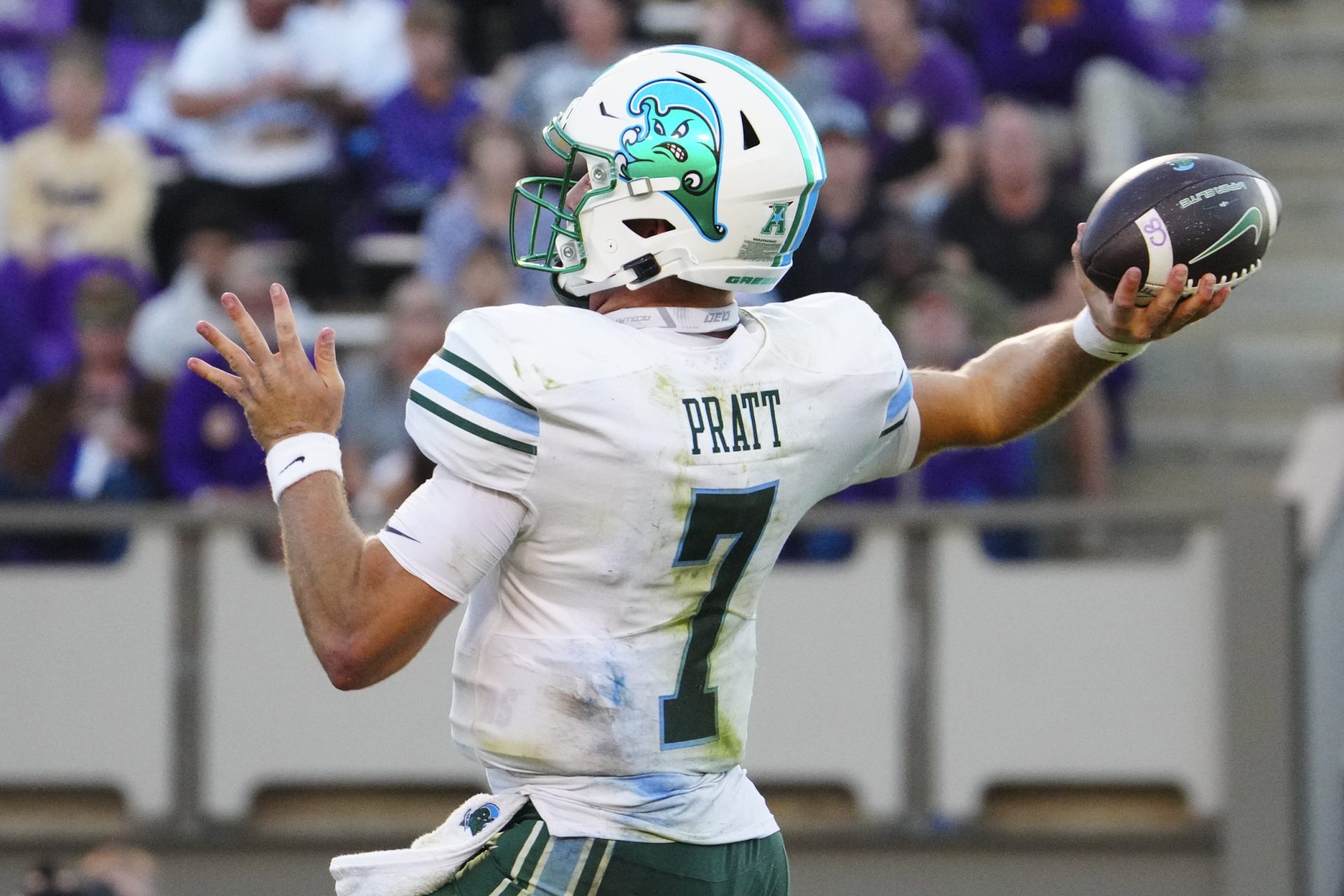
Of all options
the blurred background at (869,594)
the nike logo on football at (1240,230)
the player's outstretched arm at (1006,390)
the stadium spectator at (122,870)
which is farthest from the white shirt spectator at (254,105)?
the nike logo on football at (1240,230)

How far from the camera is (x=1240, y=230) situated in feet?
10.0

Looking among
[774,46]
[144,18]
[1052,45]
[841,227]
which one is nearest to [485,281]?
[841,227]

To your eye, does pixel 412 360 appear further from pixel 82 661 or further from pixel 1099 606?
pixel 1099 606

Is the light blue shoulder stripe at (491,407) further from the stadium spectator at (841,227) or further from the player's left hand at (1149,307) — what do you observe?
the stadium spectator at (841,227)

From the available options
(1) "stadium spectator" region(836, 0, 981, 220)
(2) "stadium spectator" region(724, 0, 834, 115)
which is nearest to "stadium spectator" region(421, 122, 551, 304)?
(2) "stadium spectator" region(724, 0, 834, 115)

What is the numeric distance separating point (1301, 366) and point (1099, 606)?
2.11 metres

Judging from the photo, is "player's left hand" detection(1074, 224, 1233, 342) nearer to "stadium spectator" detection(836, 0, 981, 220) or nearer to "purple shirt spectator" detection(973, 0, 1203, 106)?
"stadium spectator" detection(836, 0, 981, 220)

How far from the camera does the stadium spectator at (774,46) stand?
8.36m

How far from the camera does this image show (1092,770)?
21.6ft

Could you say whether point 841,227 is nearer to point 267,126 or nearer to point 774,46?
point 774,46

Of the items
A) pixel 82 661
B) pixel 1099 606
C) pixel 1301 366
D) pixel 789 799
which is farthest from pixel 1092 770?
pixel 82 661

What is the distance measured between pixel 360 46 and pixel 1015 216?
3102mm

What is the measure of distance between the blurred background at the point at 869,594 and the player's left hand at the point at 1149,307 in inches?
133

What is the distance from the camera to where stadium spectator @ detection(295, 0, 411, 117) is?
8852 mm
